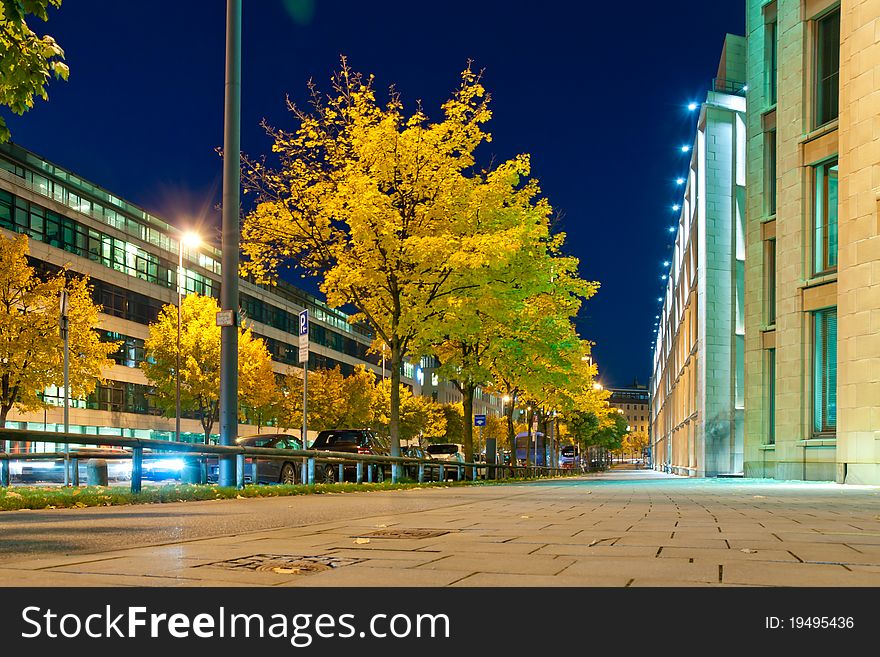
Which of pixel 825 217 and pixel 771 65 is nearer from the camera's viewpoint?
pixel 825 217

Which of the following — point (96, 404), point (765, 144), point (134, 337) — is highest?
point (765, 144)

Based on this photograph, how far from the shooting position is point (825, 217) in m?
26.6

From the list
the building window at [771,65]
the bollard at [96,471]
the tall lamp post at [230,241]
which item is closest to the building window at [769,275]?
the building window at [771,65]

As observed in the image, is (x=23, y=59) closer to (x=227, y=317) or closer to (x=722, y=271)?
(x=227, y=317)

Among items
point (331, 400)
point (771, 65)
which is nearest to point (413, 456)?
point (771, 65)

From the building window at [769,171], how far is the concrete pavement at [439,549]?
2366cm

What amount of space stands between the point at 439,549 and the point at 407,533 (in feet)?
4.45

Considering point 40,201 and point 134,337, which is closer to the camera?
point 40,201

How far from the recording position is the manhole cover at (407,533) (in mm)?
7097

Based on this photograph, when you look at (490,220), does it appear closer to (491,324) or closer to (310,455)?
(491,324)

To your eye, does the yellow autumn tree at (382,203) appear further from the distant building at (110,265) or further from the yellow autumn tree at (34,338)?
the distant building at (110,265)

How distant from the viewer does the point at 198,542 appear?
253 inches
